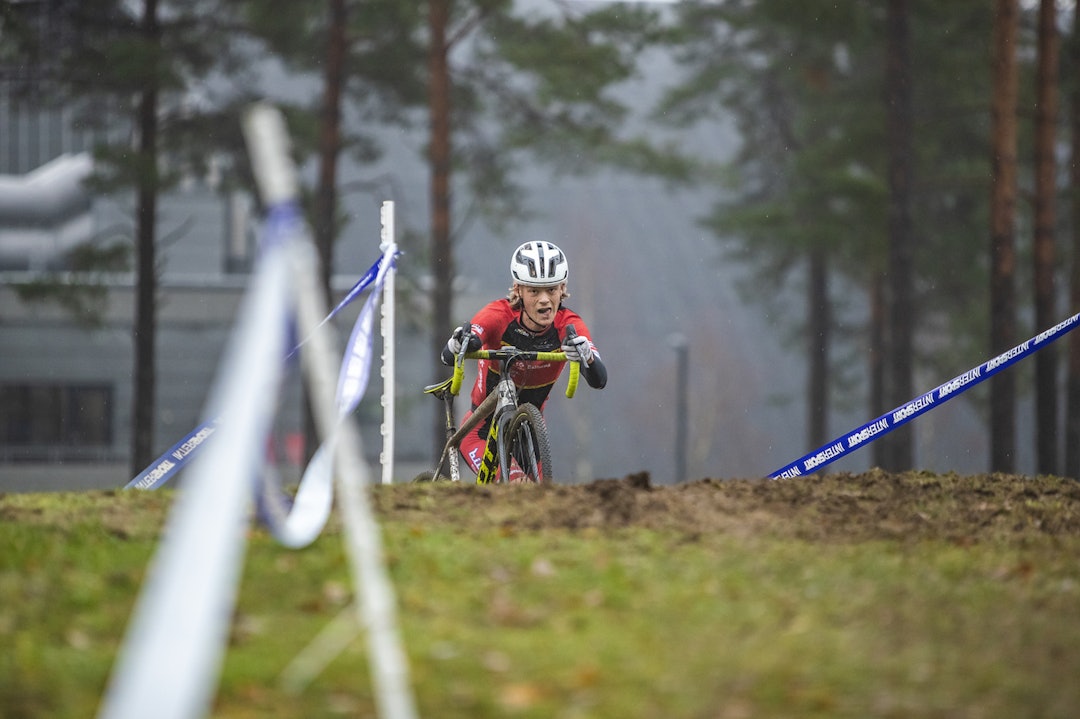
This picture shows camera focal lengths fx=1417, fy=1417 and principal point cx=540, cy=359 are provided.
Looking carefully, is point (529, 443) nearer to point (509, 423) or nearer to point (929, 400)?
point (509, 423)

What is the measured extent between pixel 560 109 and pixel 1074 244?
379 inches

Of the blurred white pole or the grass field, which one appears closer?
the grass field

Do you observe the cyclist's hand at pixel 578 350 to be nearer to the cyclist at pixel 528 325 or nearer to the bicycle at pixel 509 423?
the bicycle at pixel 509 423

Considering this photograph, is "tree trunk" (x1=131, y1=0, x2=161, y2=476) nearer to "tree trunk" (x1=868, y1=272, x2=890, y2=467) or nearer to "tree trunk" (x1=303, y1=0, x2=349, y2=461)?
"tree trunk" (x1=303, y1=0, x2=349, y2=461)

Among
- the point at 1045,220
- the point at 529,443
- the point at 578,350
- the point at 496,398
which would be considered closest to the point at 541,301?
the point at 496,398

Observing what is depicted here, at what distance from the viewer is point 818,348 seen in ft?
104

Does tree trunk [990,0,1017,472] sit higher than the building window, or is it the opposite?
tree trunk [990,0,1017,472]

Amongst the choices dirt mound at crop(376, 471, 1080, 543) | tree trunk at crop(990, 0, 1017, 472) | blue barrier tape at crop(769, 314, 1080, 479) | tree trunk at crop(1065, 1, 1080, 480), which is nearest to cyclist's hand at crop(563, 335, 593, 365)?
dirt mound at crop(376, 471, 1080, 543)

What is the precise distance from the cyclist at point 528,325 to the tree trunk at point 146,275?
46.9 feet

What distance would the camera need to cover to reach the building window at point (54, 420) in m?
31.2

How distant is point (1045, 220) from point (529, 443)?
16.5m

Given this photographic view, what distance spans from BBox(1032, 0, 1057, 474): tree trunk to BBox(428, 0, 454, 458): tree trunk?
9.71 meters

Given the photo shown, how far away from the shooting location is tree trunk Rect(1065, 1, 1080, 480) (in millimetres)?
24312

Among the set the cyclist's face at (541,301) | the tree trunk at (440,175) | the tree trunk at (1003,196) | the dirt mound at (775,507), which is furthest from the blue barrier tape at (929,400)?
the tree trunk at (440,175)
